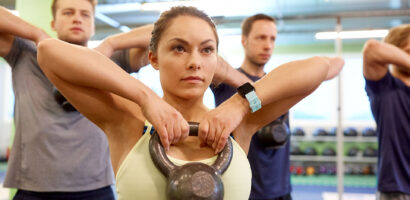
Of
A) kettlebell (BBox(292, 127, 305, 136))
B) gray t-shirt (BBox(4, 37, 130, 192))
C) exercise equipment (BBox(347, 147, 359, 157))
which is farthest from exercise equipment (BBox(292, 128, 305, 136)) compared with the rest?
gray t-shirt (BBox(4, 37, 130, 192))

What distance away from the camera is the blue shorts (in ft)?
5.24

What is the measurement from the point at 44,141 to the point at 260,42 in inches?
57.8

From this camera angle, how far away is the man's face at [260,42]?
7.27ft

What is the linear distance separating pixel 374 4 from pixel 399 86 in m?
5.66

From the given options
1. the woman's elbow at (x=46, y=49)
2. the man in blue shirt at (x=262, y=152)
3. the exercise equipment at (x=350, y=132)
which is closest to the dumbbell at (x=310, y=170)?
the exercise equipment at (x=350, y=132)

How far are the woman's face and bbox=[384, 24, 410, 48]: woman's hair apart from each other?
1.55 m

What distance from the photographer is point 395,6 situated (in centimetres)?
689

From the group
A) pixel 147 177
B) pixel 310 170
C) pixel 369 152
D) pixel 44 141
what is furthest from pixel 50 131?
pixel 369 152

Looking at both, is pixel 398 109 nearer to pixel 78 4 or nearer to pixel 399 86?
pixel 399 86

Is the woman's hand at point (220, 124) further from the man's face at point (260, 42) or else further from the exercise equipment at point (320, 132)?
the exercise equipment at point (320, 132)

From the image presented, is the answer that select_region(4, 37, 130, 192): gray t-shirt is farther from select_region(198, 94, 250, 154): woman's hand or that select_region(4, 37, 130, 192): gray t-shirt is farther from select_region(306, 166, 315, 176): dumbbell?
select_region(306, 166, 315, 176): dumbbell

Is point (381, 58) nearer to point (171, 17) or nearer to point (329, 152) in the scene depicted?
point (171, 17)

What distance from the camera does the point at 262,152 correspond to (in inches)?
77.2

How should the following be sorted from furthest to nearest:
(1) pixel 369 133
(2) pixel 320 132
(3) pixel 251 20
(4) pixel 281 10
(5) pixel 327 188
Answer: (2) pixel 320 132 → (1) pixel 369 133 → (4) pixel 281 10 → (5) pixel 327 188 → (3) pixel 251 20
